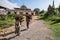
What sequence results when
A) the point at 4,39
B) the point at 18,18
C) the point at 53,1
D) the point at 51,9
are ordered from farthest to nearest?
the point at 53,1 < the point at 51,9 < the point at 18,18 < the point at 4,39

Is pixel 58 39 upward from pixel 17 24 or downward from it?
downward

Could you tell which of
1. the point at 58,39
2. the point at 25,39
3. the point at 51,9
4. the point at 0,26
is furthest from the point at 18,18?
the point at 51,9

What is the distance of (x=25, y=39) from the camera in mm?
14008

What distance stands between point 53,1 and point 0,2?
52124 millimetres

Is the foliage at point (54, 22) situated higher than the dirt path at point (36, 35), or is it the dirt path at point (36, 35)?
the dirt path at point (36, 35)

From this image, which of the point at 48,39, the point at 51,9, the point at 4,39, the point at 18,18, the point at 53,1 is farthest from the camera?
the point at 53,1

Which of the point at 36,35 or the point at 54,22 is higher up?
the point at 36,35

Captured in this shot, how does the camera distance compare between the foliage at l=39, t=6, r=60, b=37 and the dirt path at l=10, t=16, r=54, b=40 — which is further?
the foliage at l=39, t=6, r=60, b=37

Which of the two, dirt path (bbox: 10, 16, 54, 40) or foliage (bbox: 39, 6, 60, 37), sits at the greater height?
dirt path (bbox: 10, 16, 54, 40)

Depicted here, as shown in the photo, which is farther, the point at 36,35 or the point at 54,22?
the point at 54,22

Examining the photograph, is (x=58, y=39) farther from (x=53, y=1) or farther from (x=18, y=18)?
(x=53, y=1)

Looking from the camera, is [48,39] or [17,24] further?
[17,24]

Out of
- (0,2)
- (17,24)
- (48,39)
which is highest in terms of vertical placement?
(0,2)

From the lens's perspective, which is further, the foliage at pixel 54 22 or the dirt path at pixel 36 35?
the foliage at pixel 54 22
